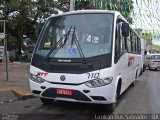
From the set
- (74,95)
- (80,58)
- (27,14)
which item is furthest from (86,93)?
(27,14)

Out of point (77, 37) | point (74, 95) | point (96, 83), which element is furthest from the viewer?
point (77, 37)

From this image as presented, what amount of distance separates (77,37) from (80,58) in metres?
0.70

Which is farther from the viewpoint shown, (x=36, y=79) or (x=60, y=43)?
(x=60, y=43)

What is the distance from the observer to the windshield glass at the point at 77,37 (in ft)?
26.2

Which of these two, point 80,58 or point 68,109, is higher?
point 80,58

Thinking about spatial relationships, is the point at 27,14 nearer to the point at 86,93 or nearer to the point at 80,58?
the point at 80,58

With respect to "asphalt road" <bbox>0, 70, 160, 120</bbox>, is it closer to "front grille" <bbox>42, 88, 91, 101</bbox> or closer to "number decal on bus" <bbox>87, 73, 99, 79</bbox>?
"front grille" <bbox>42, 88, 91, 101</bbox>

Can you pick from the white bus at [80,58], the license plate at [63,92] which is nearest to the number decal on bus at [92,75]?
the white bus at [80,58]

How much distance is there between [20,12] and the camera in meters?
33.2

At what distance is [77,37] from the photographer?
8242 millimetres

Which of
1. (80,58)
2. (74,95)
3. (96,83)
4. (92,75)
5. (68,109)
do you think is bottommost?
(68,109)

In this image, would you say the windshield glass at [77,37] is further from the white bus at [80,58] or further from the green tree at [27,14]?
the green tree at [27,14]

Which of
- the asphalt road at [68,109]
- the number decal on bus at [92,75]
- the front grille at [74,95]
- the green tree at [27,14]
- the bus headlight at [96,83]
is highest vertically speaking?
the green tree at [27,14]

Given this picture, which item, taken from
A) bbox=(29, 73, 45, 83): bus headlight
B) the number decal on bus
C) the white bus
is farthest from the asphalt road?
the number decal on bus
